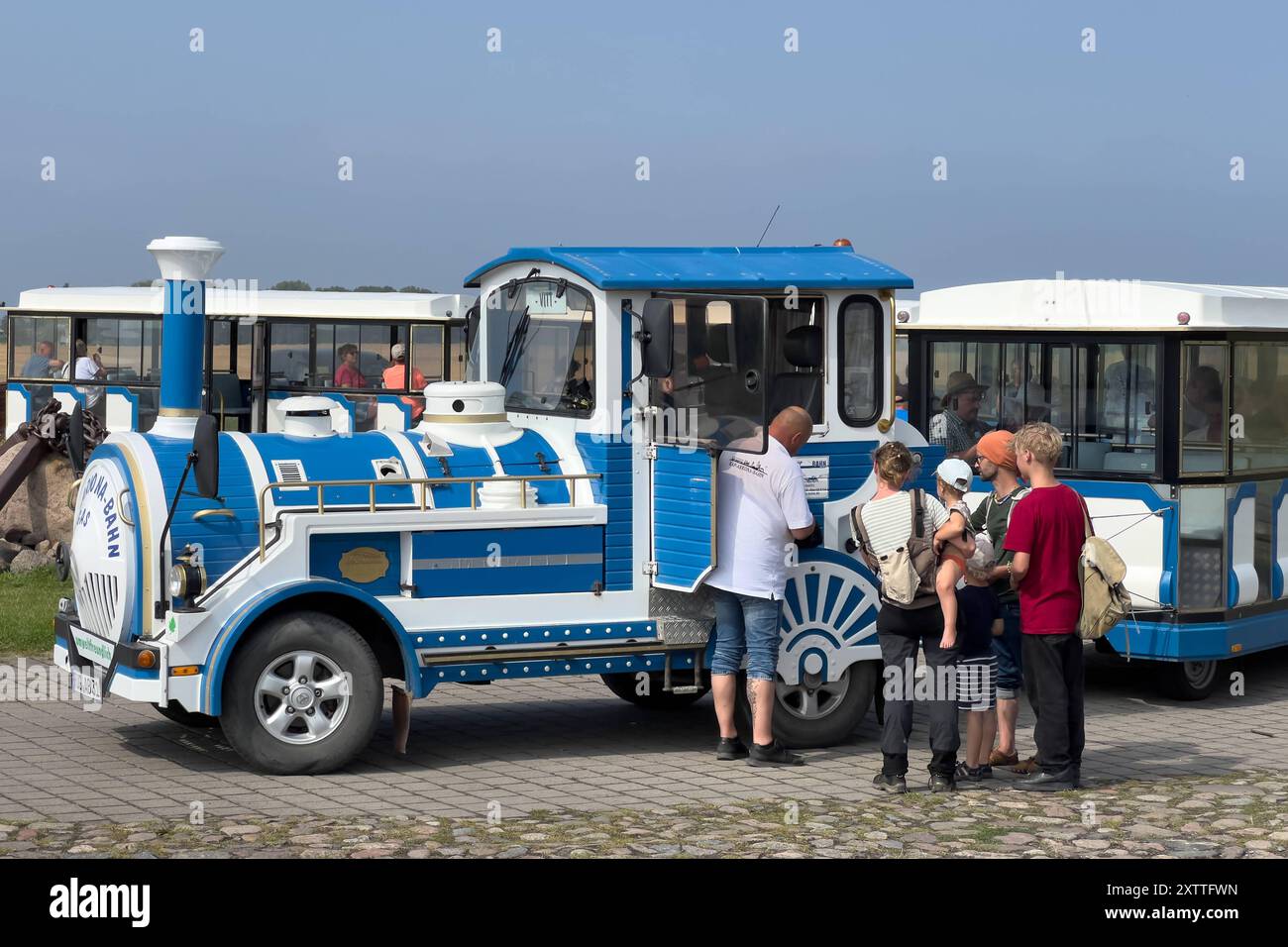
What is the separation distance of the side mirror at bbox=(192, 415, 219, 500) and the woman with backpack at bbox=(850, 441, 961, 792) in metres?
2.96

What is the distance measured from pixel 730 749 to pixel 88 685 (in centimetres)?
316

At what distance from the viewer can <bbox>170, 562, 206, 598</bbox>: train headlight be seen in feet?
28.3

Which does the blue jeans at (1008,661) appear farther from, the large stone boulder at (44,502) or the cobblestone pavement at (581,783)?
the large stone boulder at (44,502)

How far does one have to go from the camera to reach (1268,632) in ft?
38.5

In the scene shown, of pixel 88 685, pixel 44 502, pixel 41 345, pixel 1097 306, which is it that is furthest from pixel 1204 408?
pixel 41 345

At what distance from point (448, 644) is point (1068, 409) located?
4655 mm

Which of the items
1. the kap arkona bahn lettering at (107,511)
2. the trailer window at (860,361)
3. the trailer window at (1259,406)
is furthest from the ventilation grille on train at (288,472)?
the trailer window at (1259,406)

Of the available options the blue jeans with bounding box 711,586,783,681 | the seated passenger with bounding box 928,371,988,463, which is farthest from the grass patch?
the seated passenger with bounding box 928,371,988,463

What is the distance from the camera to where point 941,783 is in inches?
348

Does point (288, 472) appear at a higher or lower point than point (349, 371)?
lower

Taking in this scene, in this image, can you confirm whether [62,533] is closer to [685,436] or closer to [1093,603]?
[685,436]

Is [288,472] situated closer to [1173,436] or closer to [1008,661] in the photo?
[1008,661]

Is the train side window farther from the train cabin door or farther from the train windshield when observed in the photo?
the train windshield
